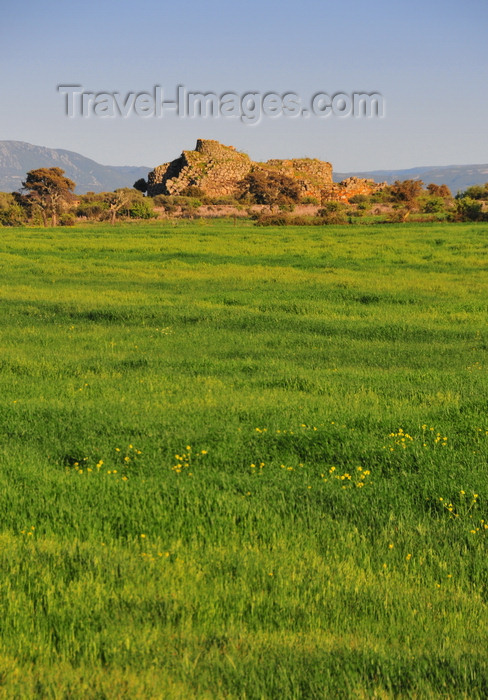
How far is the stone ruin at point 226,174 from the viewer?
10794 centimetres

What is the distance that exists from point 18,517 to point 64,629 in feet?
6.48

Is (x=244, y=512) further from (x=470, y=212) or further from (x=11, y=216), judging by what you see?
(x=11, y=216)

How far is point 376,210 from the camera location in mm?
85250

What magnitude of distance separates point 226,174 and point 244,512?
354ft

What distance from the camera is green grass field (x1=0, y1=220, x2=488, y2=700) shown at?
4262 mm

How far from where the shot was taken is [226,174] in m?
110

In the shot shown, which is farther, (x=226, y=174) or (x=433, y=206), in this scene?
(x=226, y=174)

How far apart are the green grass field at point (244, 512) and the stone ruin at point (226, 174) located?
311 ft

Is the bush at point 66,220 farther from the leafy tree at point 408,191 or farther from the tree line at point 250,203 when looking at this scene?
the leafy tree at point 408,191

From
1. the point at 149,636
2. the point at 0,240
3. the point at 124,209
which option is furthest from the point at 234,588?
the point at 124,209

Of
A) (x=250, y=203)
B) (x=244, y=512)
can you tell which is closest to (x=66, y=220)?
(x=250, y=203)

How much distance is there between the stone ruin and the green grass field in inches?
3727

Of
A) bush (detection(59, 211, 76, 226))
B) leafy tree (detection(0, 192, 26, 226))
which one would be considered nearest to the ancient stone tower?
leafy tree (detection(0, 192, 26, 226))

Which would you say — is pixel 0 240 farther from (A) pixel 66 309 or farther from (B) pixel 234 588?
(B) pixel 234 588
